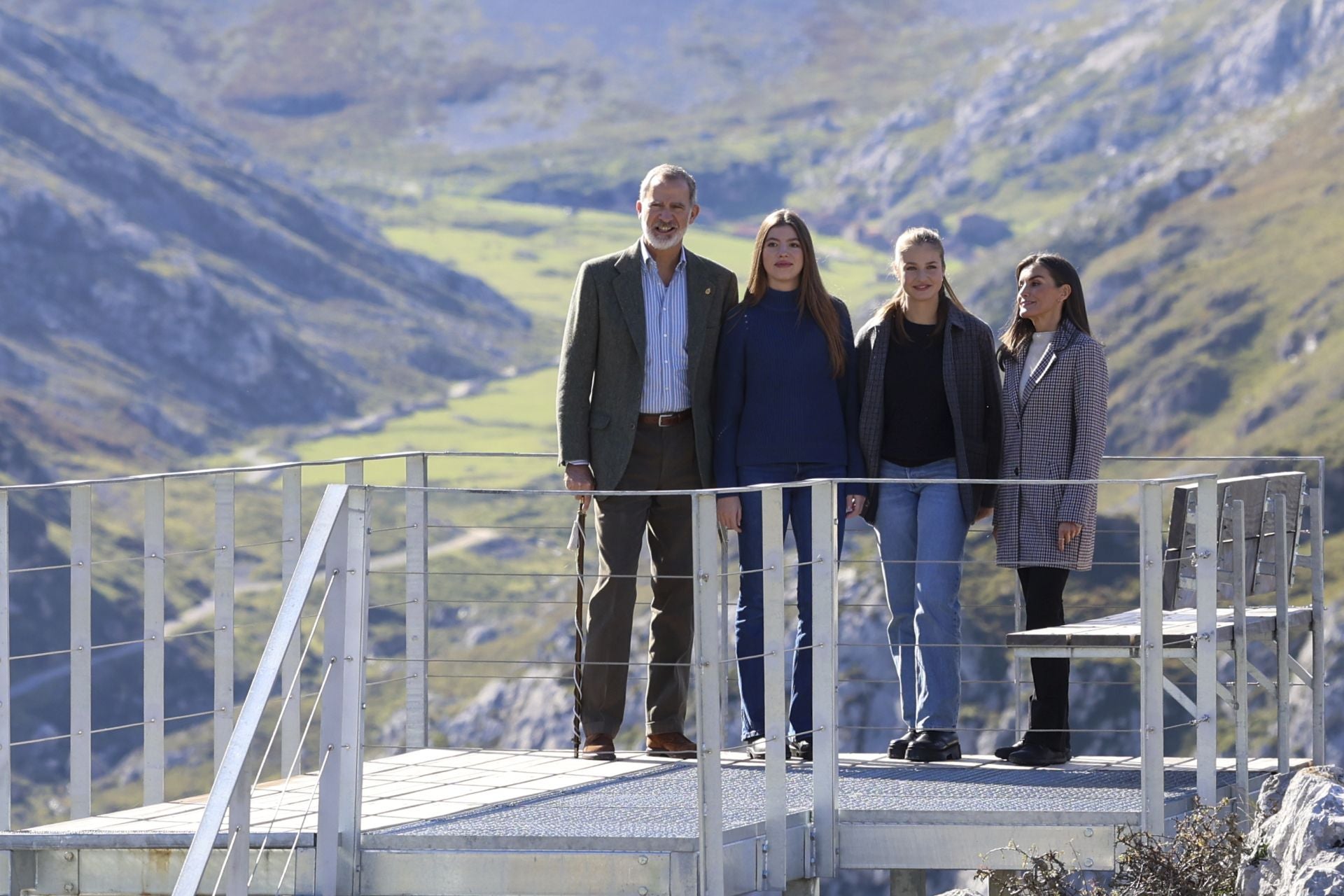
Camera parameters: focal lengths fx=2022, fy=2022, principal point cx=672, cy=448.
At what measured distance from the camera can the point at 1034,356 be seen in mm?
8023

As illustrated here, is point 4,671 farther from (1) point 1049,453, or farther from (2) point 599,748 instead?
(1) point 1049,453

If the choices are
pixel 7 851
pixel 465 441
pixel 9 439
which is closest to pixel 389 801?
pixel 7 851

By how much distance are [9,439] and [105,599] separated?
73.5 feet

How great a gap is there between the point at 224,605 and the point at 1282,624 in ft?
13.5

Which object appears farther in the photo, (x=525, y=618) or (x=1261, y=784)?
(x=525, y=618)

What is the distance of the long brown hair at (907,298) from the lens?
7789 millimetres

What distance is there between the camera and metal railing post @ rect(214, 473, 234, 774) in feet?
25.9

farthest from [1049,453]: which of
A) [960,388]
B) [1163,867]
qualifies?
[1163,867]

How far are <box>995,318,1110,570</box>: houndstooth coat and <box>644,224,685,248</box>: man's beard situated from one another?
57.9 inches

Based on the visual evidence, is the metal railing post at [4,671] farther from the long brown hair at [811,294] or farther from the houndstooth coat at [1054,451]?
the houndstooth coat at [1054,451]

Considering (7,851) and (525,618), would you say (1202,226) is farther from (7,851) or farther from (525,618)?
(7,851)

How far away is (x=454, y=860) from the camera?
21.6 feet

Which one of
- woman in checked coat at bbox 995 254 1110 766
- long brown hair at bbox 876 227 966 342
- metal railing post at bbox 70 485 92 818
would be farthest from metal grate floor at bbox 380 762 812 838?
long brown hair at bbox 876 227 966 342

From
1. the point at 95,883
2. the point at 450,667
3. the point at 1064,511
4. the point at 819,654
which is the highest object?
the point at 1064,511
